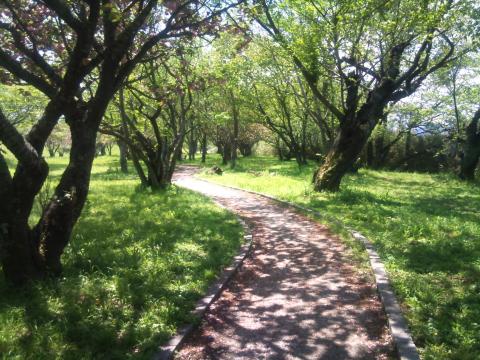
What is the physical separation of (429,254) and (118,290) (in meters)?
5.86

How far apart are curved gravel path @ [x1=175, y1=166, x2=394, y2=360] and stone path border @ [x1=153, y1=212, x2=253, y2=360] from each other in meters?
0.11

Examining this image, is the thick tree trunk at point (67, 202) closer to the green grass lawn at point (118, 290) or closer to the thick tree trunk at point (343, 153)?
the green grass lawn at point (118, 290)

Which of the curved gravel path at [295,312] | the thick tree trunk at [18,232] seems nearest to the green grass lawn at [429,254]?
the curved gravel path at [295,312]

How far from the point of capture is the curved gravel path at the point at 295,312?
4.78 m

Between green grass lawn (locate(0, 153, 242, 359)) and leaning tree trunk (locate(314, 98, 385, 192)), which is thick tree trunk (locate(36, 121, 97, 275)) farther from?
leaning tree trunk (locate(314, 98, 385, 192))

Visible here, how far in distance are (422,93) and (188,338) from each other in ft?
103

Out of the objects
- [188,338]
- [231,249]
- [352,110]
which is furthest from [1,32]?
[352,110]

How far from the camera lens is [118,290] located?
19.2 ft

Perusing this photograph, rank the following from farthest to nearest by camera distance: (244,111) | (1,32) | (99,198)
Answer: (244,111) → (99,198) → (1,32)

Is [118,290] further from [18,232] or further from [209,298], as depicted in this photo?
[18,232]

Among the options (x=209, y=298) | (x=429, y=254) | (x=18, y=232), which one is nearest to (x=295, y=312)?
(x=209, y=298)

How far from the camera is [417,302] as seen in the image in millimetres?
5652

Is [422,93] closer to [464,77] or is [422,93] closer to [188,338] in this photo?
[464,77]

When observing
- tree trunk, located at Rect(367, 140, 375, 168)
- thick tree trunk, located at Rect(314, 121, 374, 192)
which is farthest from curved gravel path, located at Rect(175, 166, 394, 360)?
tree trunk, located at Rect(367, 140, 375, 168)
